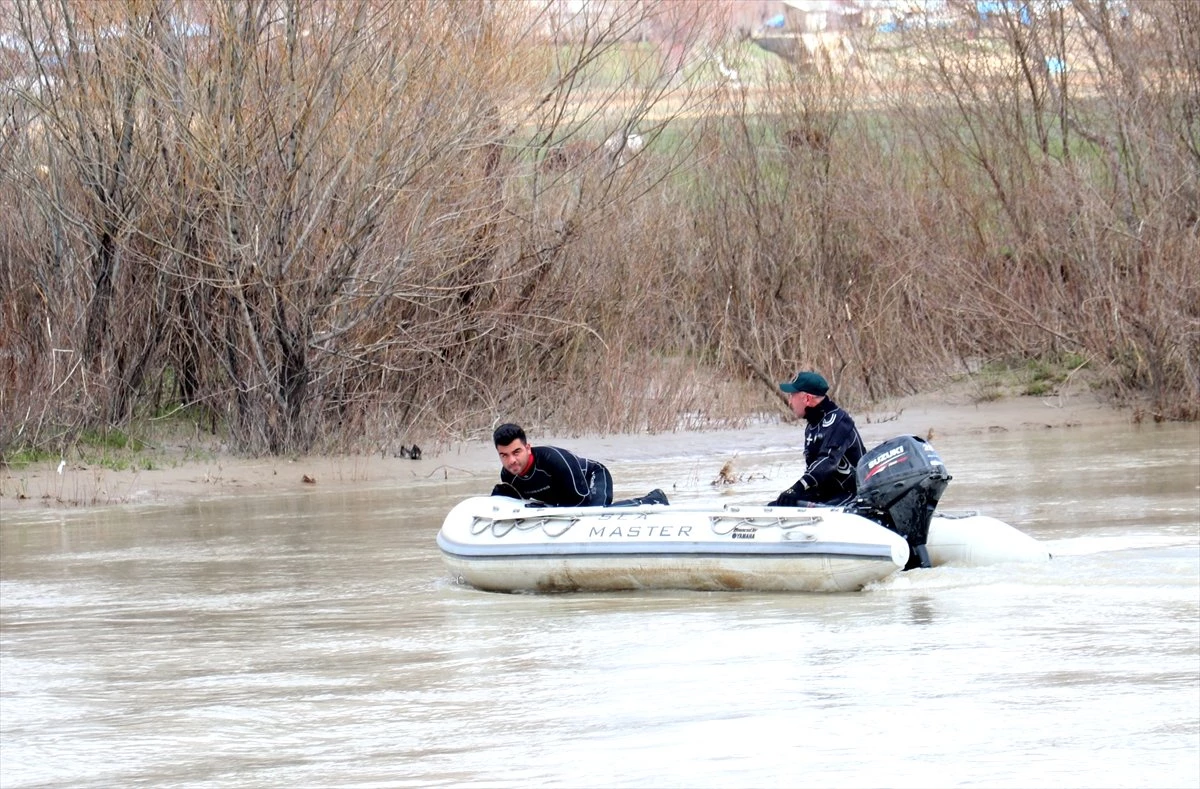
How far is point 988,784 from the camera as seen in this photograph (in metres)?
5.68

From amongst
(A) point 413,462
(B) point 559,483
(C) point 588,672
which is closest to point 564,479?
(B) point 559,483

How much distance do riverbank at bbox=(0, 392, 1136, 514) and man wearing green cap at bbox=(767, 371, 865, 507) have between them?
5796mm

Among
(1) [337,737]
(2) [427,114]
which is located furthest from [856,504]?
(2) [427,114]

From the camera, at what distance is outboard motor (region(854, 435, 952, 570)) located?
9.62 meters

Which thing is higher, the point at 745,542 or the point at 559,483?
the point at 559,483

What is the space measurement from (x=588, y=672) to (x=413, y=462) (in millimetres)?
9082

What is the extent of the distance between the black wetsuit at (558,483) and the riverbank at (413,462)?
5069mm

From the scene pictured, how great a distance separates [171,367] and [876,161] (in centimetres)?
969

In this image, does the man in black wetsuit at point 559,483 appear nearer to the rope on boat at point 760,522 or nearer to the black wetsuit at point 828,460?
the rope on boat at point 760,522

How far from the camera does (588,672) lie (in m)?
7.68

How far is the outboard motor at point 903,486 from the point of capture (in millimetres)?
9625

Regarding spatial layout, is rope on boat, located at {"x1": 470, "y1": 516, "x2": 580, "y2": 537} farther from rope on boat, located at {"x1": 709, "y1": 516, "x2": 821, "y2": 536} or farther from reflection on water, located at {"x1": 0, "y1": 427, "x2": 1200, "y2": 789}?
rope on boat, located at {"x1": 709, "y1": 516, "x2": 821, "y2": 536}

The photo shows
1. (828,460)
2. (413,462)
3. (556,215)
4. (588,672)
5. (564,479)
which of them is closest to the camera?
(588,672)

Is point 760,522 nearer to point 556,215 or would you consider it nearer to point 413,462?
point 413,462
